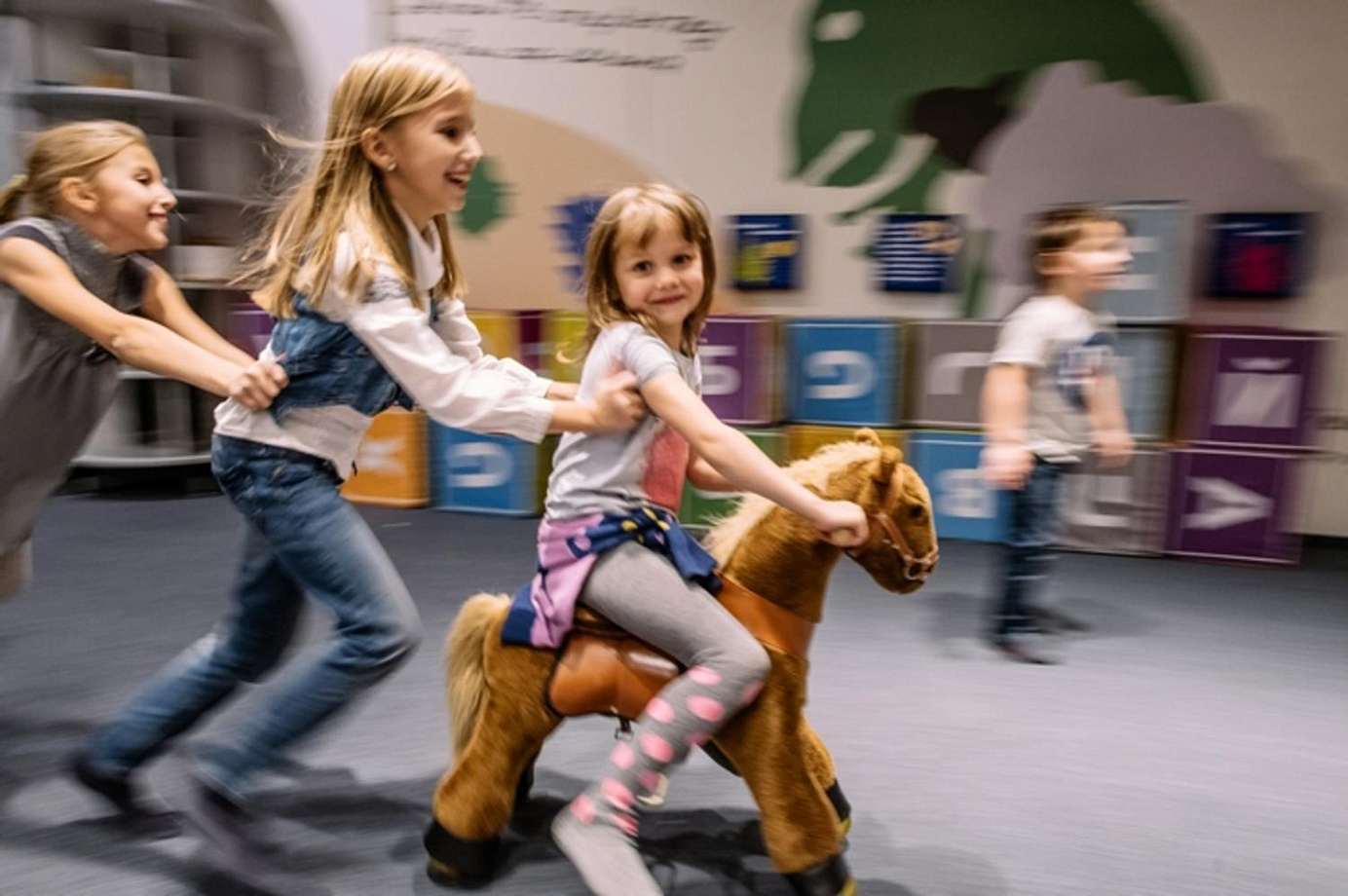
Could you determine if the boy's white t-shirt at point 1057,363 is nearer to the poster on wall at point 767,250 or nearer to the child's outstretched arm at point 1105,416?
the child's outstretched arm at point 1105,416

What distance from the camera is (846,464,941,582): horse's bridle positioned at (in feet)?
4.91

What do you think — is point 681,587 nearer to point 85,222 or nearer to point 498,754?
point 498,754

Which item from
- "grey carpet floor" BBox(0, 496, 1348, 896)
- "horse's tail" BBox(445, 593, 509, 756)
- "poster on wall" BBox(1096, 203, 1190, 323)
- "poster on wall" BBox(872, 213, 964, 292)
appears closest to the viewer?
"horse's tail" BBox(445, 593, 509, 756)

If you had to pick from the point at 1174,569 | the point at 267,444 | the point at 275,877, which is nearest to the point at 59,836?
the point at 275,877

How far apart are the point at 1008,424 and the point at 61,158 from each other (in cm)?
224

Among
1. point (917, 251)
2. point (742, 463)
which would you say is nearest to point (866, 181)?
point (917, 251)

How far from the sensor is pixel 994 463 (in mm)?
2572

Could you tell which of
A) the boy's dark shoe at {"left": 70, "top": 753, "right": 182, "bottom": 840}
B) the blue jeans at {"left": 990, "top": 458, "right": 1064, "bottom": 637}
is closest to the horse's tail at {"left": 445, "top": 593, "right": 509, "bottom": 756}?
the boy's dark shoe at {"left": 70, "top": 753, "right": 182, "bottom": 840}

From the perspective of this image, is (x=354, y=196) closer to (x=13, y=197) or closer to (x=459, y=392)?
(x=459, y=392)

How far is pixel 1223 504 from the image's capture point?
11.3 ft

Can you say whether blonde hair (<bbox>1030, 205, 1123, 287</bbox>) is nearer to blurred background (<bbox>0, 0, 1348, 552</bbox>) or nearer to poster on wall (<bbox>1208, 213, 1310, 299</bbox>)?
blurred background (<bbox>0, 0, 1348, 552</bbox>)

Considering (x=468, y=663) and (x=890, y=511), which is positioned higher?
(x=890, y=511)

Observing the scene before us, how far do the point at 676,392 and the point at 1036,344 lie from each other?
5.11 feet

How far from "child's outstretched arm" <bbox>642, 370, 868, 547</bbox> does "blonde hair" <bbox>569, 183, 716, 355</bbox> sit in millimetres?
142
